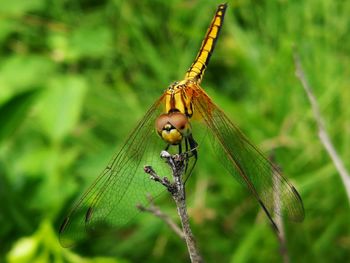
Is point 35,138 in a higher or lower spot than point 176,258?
higher

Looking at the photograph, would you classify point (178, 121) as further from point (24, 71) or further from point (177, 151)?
point (24, 71)

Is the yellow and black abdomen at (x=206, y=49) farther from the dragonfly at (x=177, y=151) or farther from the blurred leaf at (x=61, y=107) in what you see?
the blurred leaf at (x=61, y=107)

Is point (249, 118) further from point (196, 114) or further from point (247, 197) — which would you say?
point (196, 114)

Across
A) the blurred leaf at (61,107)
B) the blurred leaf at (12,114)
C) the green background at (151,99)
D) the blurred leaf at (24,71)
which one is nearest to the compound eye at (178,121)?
the green background at (151,99)

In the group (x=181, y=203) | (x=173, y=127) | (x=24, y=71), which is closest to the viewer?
(x=181, y=203)

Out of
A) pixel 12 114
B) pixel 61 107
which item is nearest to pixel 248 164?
pixel 12 114

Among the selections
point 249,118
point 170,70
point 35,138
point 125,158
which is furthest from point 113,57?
point 125,158

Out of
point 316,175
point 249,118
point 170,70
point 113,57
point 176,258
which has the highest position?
point 113,57
